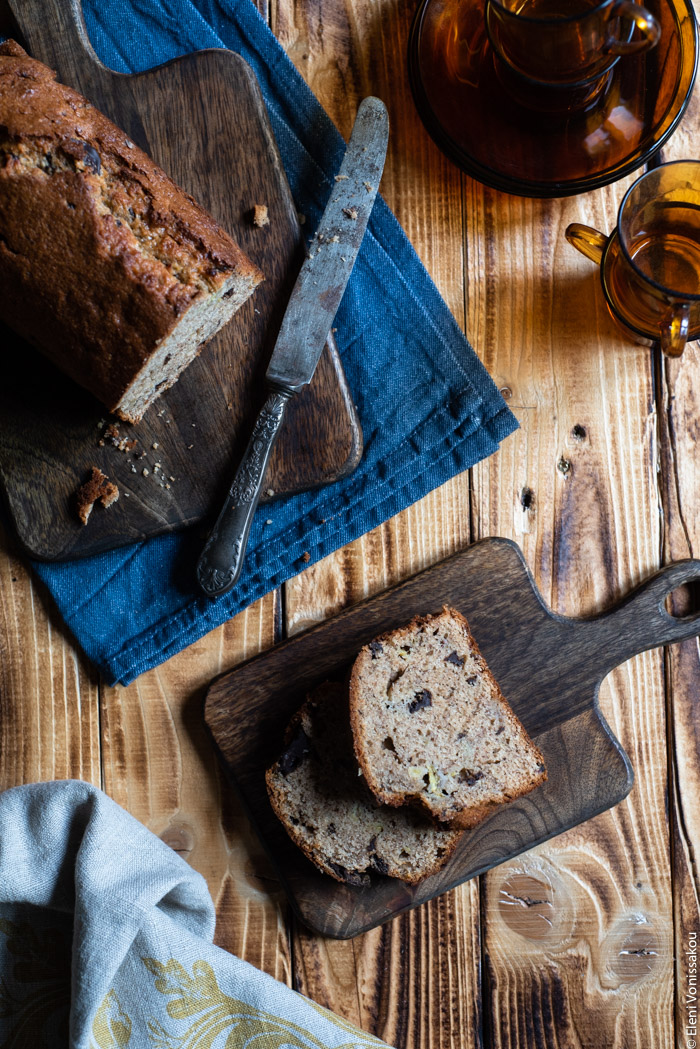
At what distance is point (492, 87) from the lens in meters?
1.66

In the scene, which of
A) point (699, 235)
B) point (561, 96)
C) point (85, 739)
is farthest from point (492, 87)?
point (85, 739)

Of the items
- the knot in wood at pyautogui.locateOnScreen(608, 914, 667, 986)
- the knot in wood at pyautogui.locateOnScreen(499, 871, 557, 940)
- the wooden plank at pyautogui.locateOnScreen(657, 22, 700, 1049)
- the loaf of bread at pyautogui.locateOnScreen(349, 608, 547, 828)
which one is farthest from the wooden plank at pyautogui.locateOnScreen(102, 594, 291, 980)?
the wooden plank at pyautogui.locateOnScreen(657, 22, 700, 1049)

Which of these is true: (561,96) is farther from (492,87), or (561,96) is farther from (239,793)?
(239,793)

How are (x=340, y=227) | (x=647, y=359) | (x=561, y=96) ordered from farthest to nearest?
(x=647, y=359)
(x=340, y=227)
(x=561, y=96)

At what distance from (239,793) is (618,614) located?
0.98m

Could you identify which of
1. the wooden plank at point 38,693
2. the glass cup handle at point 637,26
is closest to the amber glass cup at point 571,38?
the glass cup handle at point 637,26

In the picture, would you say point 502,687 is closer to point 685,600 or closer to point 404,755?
point 404,755

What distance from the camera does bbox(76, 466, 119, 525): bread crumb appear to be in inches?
67.3

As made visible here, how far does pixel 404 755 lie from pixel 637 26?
1.50m

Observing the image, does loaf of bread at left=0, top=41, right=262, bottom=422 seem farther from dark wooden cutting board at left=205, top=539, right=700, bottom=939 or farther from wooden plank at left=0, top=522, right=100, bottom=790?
dark wooden cutting board at left=205, top=539, right=700, bottom=939

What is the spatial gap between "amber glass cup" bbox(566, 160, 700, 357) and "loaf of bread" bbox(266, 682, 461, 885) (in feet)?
3.73

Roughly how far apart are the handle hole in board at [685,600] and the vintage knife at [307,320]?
104cm

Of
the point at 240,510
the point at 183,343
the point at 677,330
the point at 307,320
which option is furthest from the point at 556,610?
the point at 183,343

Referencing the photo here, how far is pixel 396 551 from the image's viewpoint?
1816 millimetres
